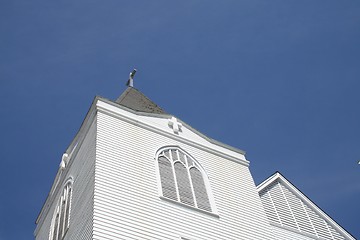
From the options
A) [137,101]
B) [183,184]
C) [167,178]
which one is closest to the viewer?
[167,178]

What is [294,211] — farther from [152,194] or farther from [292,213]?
[152,194]

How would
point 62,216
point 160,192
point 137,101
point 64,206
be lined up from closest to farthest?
point 160,192
point 62,216
point 64,206
point 137,101

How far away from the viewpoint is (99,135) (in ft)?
54.5

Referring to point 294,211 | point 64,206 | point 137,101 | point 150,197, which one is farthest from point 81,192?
point 294,211

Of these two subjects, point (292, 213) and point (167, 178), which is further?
point (292, 213)

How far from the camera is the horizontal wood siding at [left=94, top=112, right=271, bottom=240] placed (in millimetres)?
13812

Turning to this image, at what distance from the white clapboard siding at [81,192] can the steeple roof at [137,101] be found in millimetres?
3947

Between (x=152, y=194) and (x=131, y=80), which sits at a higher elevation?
(x=131, y=80)

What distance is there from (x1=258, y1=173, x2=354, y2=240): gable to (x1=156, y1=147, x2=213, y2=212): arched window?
10.9 ft

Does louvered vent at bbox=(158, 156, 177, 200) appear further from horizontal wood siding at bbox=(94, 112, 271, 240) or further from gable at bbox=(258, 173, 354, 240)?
gable at bbox=(258, 173, 354, 240)

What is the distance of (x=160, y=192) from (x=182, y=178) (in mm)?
1625

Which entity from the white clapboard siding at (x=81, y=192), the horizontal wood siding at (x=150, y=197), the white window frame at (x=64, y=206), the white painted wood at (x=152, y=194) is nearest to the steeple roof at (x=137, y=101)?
the white painted wood at (x=152, y=194)

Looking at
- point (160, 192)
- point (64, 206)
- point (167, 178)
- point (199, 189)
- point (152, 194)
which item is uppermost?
point (64, 206)

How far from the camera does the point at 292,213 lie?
66.0 ft
